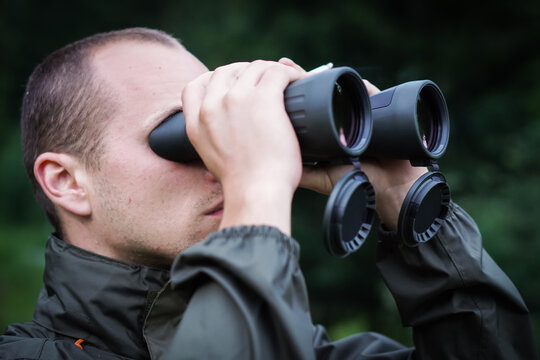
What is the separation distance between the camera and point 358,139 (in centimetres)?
123

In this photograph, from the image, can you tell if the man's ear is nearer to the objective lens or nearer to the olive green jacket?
the olive green jacket

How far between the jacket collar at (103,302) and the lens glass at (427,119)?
0.82 m

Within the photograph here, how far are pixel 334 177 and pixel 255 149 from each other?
1.33 ft

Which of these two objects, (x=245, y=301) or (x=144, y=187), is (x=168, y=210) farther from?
(x=245, y=301)

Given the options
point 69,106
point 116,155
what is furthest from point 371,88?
point 69,106

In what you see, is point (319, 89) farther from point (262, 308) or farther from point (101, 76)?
point (101, 76)

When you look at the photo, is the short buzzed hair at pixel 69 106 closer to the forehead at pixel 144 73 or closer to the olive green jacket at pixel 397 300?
the forehead at pixel 144 73

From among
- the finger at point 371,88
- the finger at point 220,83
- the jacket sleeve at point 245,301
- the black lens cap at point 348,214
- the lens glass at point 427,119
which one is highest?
the finger at point 220,83

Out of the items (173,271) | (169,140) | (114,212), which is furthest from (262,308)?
(114,212)

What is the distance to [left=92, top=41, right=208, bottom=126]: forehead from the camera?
5.31 feet

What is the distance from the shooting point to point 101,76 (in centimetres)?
170

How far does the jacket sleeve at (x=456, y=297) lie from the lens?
1516 millimetres

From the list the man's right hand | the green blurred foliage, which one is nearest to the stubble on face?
→ the man's right hand

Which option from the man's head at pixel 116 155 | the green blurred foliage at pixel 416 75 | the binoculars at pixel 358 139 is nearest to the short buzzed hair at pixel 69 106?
the man's head at pixel 116 155
